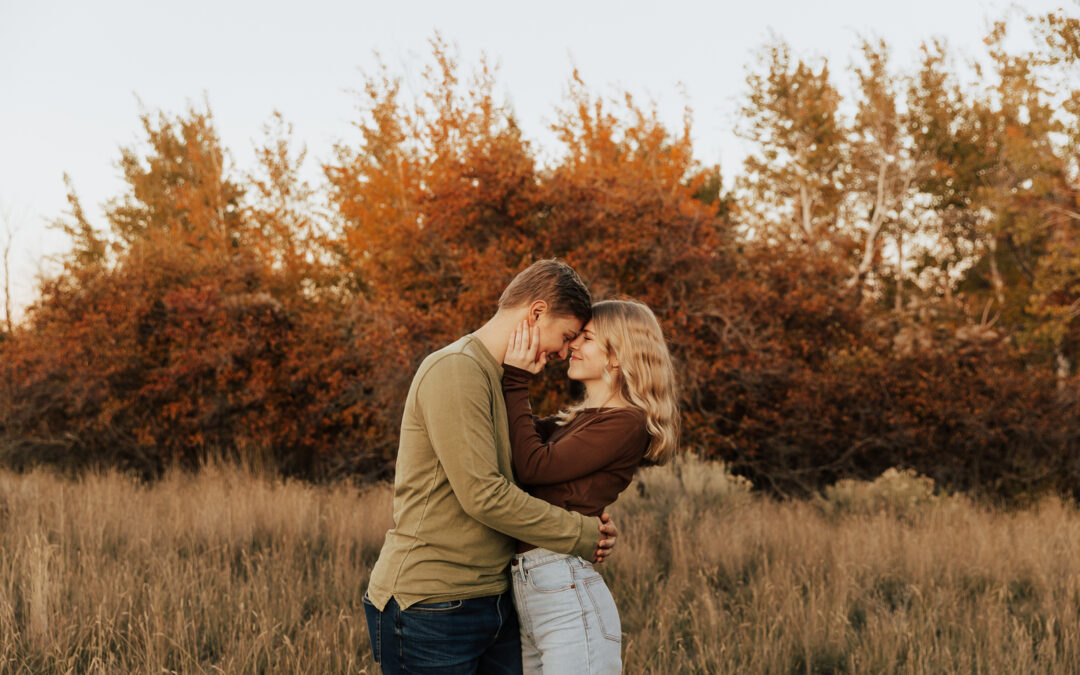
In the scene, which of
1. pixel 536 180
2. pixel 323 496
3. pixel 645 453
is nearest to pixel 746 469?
pixel 536 180

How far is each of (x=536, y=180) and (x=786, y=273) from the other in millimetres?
3992

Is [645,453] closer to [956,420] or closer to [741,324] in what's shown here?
[741,324]

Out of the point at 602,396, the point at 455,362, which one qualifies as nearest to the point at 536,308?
the point at 455,362

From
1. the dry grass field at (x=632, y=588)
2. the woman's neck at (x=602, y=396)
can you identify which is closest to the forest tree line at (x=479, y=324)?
the dry grass field at (x=632, y=588)

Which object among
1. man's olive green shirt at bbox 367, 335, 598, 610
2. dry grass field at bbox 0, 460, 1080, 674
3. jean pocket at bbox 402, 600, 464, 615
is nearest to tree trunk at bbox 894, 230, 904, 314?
dry grass field at bbox 0, 460, 1080, 674

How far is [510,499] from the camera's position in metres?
2.22

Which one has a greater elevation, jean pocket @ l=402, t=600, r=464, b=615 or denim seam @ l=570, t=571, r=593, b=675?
jean pocket @ l=402, t=600, r=464, b=615

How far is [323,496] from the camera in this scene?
8.15 m

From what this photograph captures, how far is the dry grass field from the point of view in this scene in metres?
4.08

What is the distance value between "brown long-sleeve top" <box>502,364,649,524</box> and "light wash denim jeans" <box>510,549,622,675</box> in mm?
192

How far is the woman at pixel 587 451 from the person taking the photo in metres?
2.39

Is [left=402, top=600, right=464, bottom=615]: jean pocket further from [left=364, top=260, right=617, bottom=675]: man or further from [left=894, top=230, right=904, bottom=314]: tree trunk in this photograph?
[left=894, top=230, right=904, bottom=314]: tree trunk

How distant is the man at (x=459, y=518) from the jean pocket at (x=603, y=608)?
9 cm

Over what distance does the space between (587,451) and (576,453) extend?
1.5 inches
